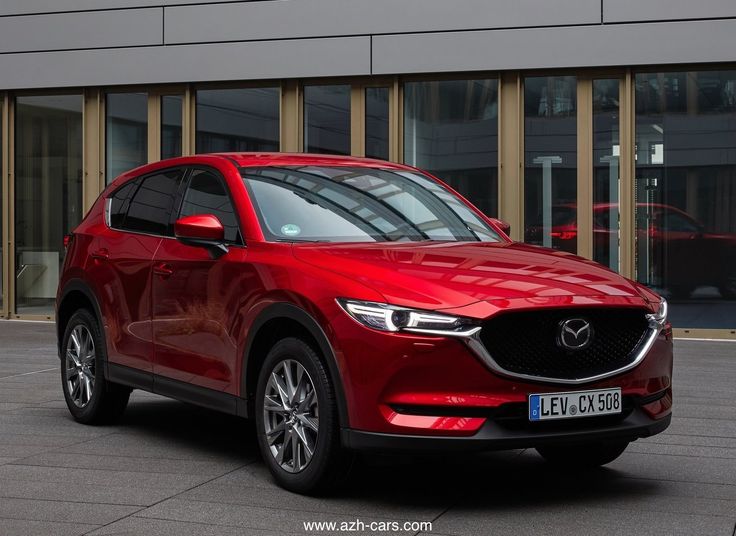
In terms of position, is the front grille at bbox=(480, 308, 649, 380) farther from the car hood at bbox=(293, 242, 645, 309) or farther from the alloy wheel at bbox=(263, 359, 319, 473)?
the alloy wheel at bbox=(263, 359, 319, 473)

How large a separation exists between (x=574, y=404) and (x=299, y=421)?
1263 mm

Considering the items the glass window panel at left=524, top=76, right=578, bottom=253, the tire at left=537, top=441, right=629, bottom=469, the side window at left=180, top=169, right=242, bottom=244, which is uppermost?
the glass window panel at left=524, top=76, right=578, bottom=253

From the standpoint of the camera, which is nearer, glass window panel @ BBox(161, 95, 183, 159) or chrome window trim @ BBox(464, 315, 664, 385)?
chrome window trim @ BBox(464, 315, 664, 385)

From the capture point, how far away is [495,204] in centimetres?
1522

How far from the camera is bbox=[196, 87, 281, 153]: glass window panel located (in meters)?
16.3

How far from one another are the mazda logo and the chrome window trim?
0.48 feet

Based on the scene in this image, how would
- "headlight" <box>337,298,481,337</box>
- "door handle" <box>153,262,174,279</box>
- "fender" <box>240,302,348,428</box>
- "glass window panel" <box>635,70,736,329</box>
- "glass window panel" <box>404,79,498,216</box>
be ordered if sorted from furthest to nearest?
"glass window panel" <box>404,79,498,216</box> < "glass window panel" <box>635,70,736,329</box> < "door handle" <box>153,262,174,279</box> < "fender" <box>240,302,348,428</box> < "headlight" <box>337,298,481,337</box>

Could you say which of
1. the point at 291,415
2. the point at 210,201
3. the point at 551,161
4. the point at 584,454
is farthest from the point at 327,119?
the point at 291,415

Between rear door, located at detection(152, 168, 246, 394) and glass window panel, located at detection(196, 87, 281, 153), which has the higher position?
glass window panel, located at detection(196, 87, 281, 153)

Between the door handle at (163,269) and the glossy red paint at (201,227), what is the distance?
0.56 meters

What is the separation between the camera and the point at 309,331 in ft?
18.0

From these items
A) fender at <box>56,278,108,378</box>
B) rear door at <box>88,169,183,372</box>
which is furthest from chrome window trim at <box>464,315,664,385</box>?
fender at <box>56,278,108,378</box>

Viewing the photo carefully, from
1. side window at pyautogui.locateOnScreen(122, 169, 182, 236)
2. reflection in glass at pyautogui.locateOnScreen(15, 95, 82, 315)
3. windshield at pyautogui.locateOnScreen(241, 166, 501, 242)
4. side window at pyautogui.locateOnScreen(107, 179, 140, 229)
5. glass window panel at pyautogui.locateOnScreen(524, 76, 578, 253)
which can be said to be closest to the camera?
windshield at pyautogui.locateOnScreen(241, 166, 501, 242)

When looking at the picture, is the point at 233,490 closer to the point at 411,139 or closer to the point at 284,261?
the point at 284,261
